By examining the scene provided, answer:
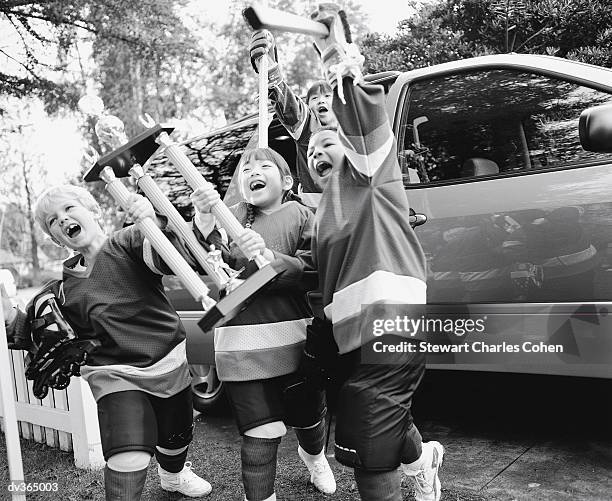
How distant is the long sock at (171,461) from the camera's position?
2.65 meters

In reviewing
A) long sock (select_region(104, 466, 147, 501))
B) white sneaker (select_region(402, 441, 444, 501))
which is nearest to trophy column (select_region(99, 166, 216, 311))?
long sock (select_region(104, 466, 147, 501))

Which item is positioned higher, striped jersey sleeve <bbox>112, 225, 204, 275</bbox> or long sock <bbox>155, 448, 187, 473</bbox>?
striped jersey sleeve <bbox>112, 225, 204, 275</bbox>

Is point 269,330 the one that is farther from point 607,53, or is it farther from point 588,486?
point 607,53

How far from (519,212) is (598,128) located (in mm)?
493

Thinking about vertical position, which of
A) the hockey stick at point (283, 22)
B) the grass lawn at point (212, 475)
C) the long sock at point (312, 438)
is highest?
the hockey stick at point (283, 22)

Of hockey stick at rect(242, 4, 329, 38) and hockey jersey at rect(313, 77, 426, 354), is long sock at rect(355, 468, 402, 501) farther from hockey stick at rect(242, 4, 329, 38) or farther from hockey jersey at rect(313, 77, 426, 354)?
hockey stick at rect(242, 4, 329, 38)

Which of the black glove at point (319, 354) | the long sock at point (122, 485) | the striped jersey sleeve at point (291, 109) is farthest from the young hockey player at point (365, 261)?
the striped jersey sleeve at point (291, 109)

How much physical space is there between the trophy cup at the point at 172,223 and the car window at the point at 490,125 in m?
1.23

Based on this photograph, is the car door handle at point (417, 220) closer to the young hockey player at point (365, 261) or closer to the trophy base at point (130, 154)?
the young hockey player at point (365, 261)

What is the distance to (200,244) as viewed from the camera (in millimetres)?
2088

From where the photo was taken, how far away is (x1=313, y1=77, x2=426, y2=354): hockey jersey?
1831 mm

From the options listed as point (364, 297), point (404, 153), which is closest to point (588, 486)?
point (364, 297)

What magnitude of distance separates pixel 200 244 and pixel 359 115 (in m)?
0.65

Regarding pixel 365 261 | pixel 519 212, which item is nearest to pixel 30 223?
pixel 519 212
